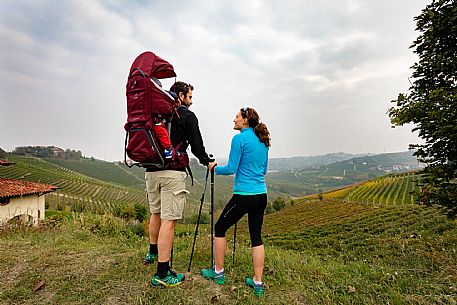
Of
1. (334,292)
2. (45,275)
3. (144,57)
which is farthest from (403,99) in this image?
(45,275)

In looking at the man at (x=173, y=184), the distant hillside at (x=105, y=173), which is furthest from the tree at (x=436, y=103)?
the distant hillside at (x=105, y=173)

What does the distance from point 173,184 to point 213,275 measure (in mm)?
1252

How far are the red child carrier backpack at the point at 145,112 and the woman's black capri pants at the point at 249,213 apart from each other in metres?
0.96

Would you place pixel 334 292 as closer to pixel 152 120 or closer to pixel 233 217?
pixel 233 217

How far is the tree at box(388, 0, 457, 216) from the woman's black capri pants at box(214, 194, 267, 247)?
477 cm

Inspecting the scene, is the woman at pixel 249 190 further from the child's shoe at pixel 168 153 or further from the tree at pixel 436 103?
the tree at pixel 436 103

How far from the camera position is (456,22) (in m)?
5.55

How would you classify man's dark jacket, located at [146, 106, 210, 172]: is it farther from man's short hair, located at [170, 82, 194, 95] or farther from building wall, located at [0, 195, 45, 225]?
building wall, located at [0, 195, 45, 225]

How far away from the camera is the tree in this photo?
5449 mm

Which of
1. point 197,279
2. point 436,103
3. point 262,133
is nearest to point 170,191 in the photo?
point 197,279

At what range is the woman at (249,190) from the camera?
284 centimetres

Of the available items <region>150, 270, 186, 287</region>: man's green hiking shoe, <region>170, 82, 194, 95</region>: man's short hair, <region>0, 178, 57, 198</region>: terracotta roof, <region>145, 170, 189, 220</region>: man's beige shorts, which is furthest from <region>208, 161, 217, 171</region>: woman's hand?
<region>0, 178, 57, 198</region>: terracotta roof

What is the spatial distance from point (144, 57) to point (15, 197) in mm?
18049

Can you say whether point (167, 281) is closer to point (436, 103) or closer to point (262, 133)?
point (262, 133)
